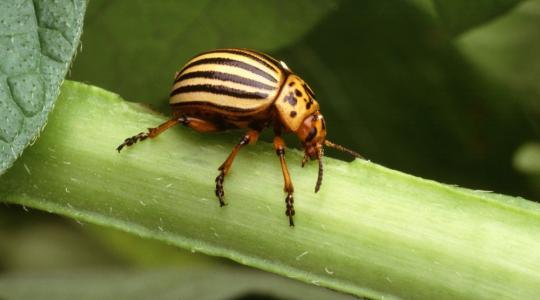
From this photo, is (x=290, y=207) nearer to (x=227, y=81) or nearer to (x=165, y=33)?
(x=227, y=81)

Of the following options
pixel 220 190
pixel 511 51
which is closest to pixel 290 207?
pixel 220 190

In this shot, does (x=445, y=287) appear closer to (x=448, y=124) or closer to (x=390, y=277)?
(x=390, y=277)

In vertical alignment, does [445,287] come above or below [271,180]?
below

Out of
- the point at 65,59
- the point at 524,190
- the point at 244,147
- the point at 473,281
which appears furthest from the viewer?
the point at 524,190

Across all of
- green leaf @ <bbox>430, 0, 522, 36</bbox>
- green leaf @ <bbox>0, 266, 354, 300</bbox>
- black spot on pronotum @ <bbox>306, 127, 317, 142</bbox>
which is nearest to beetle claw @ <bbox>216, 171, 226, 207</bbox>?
black spot on pronotum @ <bbox>306, 127, 317, 142</bbox>

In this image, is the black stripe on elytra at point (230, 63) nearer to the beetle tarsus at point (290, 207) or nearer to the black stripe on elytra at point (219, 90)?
the black stripe on elytra at point (219, 90)

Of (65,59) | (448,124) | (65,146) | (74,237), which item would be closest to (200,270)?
(74,237)
